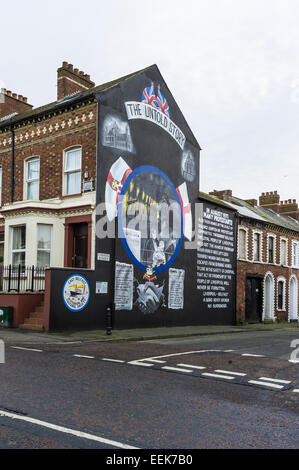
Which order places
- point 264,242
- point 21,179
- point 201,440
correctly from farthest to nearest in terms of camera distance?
point 264,242
point 21,179
point 201,440

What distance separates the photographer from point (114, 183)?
1920cm

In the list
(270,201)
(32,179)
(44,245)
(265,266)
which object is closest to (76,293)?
(44,245)

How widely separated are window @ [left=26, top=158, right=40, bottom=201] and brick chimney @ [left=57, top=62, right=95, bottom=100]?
4047mm

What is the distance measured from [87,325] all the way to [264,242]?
18.1 meters

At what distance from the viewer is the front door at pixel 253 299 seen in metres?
29.7

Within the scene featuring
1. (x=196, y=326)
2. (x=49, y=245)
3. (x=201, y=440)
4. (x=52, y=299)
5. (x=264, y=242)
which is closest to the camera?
(x=201, y=440)

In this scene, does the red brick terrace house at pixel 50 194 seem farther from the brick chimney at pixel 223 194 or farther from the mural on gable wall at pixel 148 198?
the brick chimney at pixel 223 194

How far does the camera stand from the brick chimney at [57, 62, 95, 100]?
76.1 ft

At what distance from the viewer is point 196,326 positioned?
78.3 ft

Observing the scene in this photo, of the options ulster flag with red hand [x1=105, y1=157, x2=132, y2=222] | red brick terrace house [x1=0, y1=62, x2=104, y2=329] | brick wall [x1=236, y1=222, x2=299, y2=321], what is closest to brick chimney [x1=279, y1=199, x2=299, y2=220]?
brick wall [x1=236, y1=222, x2=299, y2=321]

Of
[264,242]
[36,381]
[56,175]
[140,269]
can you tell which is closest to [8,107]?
[56,175]

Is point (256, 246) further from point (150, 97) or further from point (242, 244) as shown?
point (150, 97)

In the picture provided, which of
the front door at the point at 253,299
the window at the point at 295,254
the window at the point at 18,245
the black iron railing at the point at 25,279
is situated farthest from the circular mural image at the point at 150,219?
the window at the point at 295,254
